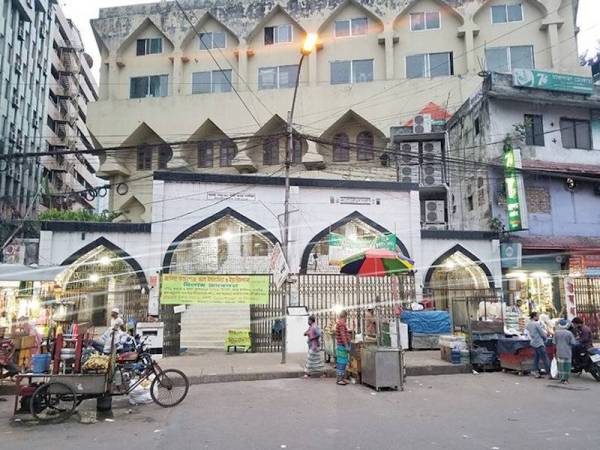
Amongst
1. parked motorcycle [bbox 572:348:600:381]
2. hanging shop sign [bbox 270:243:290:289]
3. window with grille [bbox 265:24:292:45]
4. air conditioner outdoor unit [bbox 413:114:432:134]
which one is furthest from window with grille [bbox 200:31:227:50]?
parked motorcycle [bbox 572:348:600:381]

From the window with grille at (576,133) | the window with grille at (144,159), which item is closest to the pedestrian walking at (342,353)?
the window with grille at (576,133)

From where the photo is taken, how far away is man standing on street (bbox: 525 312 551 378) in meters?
11.2

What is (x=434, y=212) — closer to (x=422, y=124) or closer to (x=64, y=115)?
(x=422, y=124)

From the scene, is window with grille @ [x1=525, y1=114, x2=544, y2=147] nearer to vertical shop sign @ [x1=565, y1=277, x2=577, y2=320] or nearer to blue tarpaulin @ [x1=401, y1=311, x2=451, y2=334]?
vertical shop sign @ [x1=565, y1=277, x2=577, y2=320]

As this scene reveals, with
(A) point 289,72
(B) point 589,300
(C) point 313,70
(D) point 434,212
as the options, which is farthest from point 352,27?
(B) point 589,300

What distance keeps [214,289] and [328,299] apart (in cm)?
398

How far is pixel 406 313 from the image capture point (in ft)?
50.7

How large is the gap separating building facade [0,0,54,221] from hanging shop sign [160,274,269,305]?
720 inches

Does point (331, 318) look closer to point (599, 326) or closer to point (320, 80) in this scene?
point (599, 326)

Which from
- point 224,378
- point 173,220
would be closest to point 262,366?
point 224,378

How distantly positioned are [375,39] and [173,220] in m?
18.3

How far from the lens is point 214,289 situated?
49.1 ft

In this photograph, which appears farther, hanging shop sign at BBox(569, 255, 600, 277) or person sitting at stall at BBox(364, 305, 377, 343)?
hanging shop sign at BBox(569, 255, 600, 277)

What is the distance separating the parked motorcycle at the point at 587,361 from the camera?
10.8 meters
